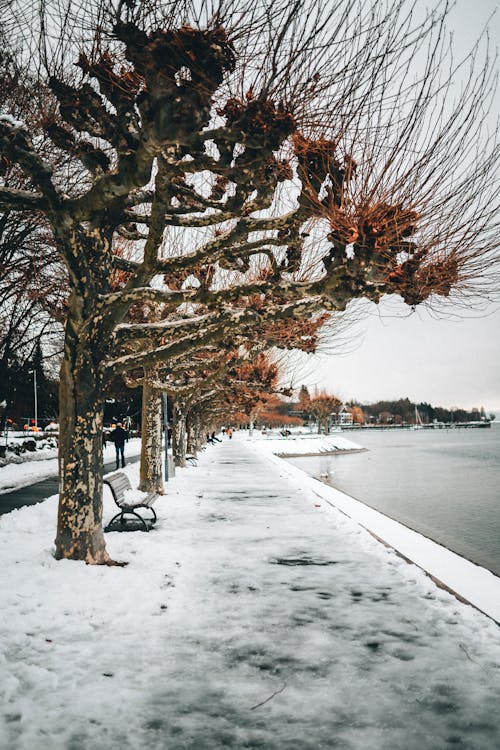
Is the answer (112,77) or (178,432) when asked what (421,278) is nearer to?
(112,77)

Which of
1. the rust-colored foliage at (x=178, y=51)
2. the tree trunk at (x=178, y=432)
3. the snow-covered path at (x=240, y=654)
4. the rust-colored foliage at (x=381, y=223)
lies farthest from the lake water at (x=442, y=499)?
the rust-colored foliage at (x=178, y=51)

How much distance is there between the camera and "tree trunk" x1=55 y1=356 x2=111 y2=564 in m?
6.68

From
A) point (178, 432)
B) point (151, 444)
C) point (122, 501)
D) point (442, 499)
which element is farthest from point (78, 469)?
point (442, 499)

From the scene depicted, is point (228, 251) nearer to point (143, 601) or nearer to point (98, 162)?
point (98, 162)

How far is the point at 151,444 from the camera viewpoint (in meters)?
13.1

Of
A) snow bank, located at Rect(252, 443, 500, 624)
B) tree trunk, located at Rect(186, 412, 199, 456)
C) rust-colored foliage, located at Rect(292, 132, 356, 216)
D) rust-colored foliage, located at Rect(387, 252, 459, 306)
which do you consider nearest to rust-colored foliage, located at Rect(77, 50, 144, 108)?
rust-colored foliage, located at Rect(292, 132, 356, 216)

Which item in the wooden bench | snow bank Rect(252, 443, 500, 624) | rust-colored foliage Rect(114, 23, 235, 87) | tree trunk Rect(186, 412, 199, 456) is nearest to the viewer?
rust-colored foliage Rect(114, 23, 235, 87)

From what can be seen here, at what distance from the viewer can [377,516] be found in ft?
36.3

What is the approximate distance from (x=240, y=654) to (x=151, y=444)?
9178mm

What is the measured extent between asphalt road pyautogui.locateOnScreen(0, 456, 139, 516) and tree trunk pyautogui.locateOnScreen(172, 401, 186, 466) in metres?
4.71

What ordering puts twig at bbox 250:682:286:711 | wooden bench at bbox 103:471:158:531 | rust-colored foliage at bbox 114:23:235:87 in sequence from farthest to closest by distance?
wooden bench at bbox 103:471:158:531
rust-colored foliage at bbox 114:23:235:87
twig at bbox 250:682:286:711

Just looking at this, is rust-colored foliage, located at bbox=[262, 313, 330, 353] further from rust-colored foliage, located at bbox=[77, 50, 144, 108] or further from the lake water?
rust-colored foliage, located at bbox=[77, 50, 144, 108]

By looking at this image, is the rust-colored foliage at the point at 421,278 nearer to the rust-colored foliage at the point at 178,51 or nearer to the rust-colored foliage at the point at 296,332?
the rust-colored foliage at the point at 178,51

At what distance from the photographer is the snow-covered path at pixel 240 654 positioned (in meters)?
3.16
